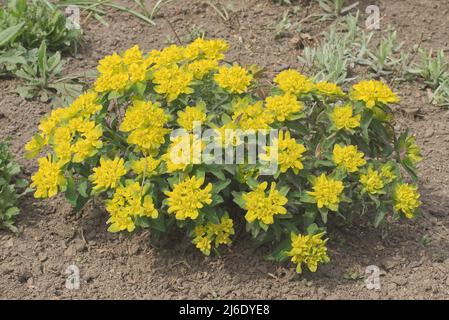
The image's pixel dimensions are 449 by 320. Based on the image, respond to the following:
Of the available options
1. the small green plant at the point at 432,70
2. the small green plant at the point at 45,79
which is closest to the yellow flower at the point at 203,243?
the small green plant at the point at 45,79

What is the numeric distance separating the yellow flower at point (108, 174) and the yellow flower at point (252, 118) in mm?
528

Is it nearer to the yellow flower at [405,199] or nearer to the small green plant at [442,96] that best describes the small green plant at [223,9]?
the small green plant at [442,96]

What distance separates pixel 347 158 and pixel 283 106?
359mm

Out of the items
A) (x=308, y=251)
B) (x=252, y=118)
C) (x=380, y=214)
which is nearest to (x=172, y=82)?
(x=252, y=118)

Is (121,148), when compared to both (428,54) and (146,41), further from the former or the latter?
(428,54)

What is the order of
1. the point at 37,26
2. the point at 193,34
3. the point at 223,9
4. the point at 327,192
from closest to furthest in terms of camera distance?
the point at 327,192 → the point at 37,26 → the point at 193,34 → the point at 223,9

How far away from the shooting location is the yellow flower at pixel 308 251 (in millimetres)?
3734

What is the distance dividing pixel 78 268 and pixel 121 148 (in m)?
0.59

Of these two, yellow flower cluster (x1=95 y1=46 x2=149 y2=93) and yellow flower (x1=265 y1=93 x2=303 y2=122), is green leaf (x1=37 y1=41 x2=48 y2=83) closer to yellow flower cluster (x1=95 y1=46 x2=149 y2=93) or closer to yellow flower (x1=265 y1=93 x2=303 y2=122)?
yellow flower cluster (x1=95 y1=46 x2=149 y2=93)

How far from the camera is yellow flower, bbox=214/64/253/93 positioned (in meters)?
3.81

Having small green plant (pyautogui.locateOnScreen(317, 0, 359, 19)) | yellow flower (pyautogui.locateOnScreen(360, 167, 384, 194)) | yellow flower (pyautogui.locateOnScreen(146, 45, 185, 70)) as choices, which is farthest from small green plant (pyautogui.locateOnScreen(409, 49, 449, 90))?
yellow flower (pyautogui.locateOnScreen(146, 45, 185, 70))

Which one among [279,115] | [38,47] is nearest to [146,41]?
[38,47]

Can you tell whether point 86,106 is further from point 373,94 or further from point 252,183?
point 373,94

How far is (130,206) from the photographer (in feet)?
12.0
